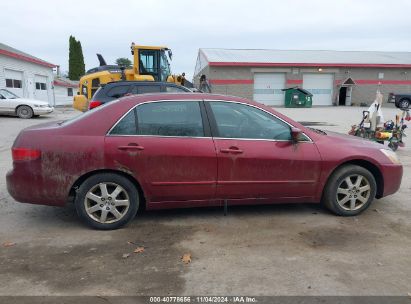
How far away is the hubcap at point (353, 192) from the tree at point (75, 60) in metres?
55.7

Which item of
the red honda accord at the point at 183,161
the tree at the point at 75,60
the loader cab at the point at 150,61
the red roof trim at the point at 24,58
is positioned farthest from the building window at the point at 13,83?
the tree at the point at 75,60

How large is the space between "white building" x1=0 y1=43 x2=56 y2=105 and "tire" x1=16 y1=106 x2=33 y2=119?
567 cm

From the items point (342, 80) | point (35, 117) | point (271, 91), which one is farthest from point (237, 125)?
point (342, 80)

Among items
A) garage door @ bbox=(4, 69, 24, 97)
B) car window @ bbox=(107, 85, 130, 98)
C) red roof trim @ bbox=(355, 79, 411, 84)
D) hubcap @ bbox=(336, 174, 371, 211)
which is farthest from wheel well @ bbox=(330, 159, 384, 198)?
red roof trim @ bbox=(355, 79, 411, 84)

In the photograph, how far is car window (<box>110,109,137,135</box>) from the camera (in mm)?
3953

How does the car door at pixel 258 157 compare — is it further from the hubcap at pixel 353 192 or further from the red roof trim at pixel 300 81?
the red roof trim at pixel 300 81

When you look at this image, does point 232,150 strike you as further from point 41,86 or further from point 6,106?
point 41,86

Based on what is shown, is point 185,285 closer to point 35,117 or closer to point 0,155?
point 0,155

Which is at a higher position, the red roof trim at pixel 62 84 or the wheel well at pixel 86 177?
the red roof trim at pixel 62 84

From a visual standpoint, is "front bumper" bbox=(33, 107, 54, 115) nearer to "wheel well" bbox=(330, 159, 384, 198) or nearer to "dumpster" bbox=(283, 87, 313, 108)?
"wheel well" bbox=(330, 159, 384, 198)

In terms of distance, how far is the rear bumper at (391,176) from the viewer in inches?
177

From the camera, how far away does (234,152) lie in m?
4.07

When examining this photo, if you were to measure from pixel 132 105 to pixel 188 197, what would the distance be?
1.23m

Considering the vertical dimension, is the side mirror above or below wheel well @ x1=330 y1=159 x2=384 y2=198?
above
